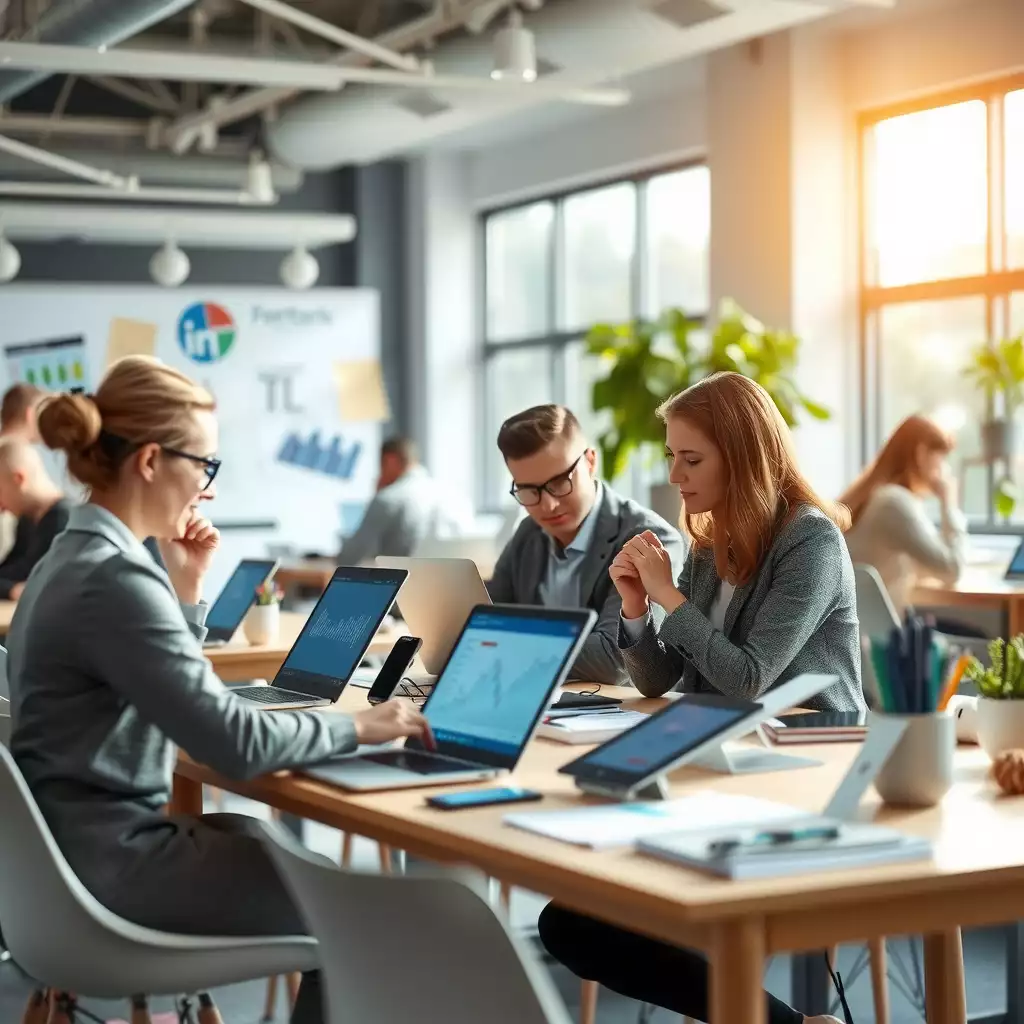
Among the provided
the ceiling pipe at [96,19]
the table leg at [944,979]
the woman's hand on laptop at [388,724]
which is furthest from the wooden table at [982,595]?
the woman's hand on laptop at [388,724]

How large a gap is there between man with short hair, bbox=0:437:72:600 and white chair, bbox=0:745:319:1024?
305 centimetres

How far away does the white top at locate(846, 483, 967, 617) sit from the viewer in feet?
18.9

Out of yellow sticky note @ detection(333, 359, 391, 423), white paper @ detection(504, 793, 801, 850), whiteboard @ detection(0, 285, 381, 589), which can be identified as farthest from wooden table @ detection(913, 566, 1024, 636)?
yellow sticky note @ detection(333, 359, 391, 423)

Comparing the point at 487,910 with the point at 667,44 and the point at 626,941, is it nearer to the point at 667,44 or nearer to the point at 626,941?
the point at 626,941

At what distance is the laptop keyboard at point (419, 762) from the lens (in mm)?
2217

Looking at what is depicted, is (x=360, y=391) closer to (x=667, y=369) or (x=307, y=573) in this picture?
(x=307, y=573)

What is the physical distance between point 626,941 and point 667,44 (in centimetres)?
512

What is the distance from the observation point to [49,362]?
9727mm

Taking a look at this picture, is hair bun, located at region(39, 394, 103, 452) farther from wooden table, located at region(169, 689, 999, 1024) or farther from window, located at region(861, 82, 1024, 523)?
window, located at region(861, 82, 1024, 523)

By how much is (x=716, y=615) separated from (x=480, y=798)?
1.10m

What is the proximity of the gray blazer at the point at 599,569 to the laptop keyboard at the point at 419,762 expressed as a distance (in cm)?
89

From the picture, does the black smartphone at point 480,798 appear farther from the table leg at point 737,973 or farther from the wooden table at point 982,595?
the wooden table at point 982,595

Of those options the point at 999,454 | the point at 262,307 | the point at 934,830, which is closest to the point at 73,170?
the point at 262,307

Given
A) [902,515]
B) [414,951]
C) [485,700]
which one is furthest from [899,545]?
[414,951]
